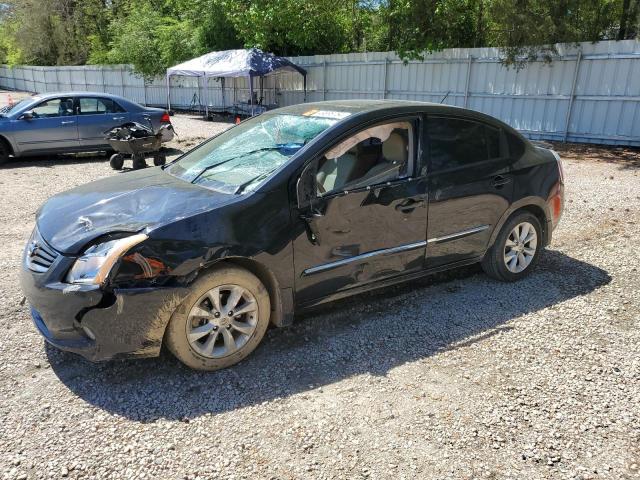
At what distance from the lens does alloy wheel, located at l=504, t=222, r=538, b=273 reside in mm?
4863

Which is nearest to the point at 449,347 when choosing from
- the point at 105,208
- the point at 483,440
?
the point at 483,440

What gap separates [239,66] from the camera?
19.7m

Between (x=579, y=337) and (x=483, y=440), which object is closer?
(x=483, y=440)

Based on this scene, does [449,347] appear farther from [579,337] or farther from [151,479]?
[151,479]

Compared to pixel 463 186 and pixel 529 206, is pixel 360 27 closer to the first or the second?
pixel 529 206

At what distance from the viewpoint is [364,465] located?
2674mm

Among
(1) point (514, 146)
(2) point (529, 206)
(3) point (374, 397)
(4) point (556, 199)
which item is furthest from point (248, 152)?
(4) point (556, 199)

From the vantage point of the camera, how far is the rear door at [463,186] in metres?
4.25

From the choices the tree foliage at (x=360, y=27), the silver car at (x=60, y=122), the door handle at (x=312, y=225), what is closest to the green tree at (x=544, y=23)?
the tree foliage at (x=360, y=27)

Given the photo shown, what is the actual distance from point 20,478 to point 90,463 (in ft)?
1.03

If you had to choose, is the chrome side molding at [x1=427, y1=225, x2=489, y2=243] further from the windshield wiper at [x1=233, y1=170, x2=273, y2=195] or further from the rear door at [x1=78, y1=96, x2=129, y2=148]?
the rear door at [x1=78, y1=96, x2=129, y2=148]

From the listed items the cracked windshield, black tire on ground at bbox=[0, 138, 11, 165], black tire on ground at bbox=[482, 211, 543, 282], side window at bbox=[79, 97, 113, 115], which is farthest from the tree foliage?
the cracked windshield

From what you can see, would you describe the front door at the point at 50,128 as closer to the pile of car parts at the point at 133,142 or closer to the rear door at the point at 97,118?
the rear door at the point at 97,118

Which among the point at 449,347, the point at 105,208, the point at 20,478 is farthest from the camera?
the point at 449,347
